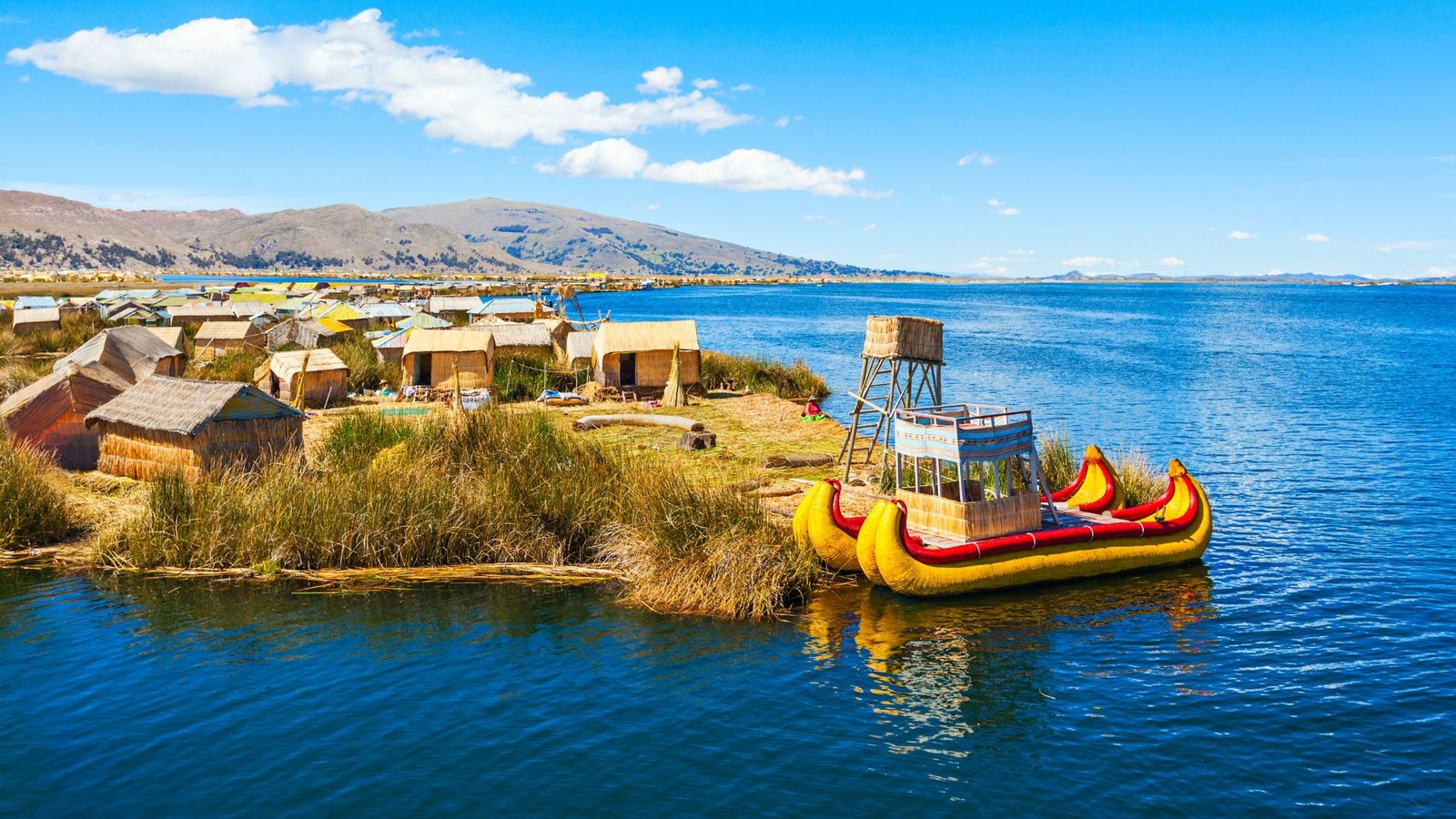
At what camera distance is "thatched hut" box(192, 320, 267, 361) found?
1582 inches

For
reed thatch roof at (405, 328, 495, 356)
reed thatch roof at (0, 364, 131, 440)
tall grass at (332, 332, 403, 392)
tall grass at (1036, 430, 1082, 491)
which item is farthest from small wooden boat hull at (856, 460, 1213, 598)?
tall grass at (332, 332, 403, 392)

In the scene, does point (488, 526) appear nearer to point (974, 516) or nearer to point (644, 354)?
point (974, 516)

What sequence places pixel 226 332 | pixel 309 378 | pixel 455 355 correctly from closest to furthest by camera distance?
pixel 309 378, pixel 455 355, pixel 226 332

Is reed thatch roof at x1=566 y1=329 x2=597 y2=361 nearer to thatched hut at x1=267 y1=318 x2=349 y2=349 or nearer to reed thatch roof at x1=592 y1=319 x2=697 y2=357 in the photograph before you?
reed thatch roof at x1=592 y1=319 x2=697 y2=357

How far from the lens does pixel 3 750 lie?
A: 9.53 m

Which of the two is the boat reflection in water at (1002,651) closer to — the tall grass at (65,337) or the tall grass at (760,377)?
the tall grass at (760,377)

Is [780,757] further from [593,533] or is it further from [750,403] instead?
[750,403]

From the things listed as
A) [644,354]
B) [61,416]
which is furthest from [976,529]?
[644,354]

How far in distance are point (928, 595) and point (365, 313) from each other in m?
49.1

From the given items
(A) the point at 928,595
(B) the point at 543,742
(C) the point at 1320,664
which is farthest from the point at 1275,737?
(B) the point at 543,742

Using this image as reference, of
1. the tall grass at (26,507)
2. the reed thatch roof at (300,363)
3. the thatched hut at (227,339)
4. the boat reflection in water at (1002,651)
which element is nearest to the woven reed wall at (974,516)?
the boat reflection in water at (1002,651)

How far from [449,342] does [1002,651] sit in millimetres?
23793

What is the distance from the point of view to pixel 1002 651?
41.2 ft

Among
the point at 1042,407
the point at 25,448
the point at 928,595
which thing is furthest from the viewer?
the point at 1042,407
